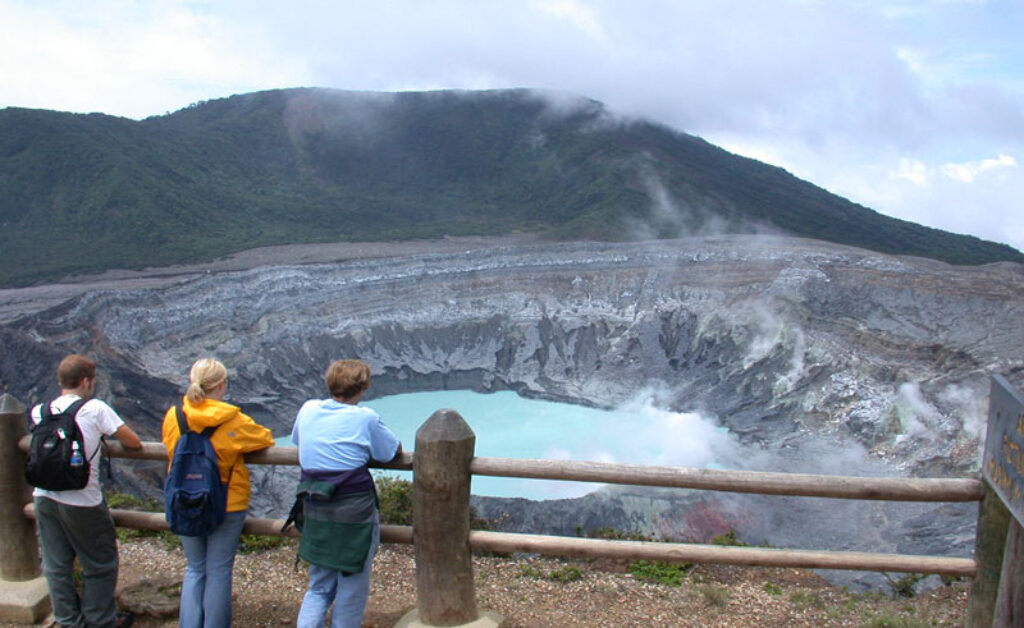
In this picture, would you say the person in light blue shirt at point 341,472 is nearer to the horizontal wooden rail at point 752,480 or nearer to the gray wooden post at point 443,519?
the gray wooden post at point 443,519

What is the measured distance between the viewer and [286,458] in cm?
455

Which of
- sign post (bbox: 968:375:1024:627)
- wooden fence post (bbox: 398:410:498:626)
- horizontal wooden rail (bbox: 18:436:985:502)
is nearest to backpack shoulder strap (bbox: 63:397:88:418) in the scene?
horizontal wooden rail (bbox: 18:436:985:502)

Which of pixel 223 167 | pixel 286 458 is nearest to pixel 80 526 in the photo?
pixel 286 458

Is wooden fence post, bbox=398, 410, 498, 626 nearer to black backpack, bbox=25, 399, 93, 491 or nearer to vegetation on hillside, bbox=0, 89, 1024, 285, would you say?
black backpack, bbox=25, 399, 93, 491

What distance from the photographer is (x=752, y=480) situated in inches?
174

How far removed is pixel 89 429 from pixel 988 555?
4774 millimetres

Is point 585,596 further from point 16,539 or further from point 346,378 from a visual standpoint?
point 16,539

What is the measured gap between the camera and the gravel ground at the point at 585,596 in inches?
→ 209

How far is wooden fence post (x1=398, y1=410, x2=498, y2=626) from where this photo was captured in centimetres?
439

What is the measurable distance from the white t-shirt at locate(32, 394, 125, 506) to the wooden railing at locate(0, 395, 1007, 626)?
0.21 m

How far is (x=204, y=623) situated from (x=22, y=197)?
43.7 meters

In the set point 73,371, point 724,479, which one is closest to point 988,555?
point 724,479

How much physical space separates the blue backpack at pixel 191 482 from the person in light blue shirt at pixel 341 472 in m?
0.48

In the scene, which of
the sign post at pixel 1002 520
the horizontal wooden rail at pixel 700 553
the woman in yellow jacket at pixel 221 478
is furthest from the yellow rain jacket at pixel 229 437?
the sign post at pixel 1002 520
